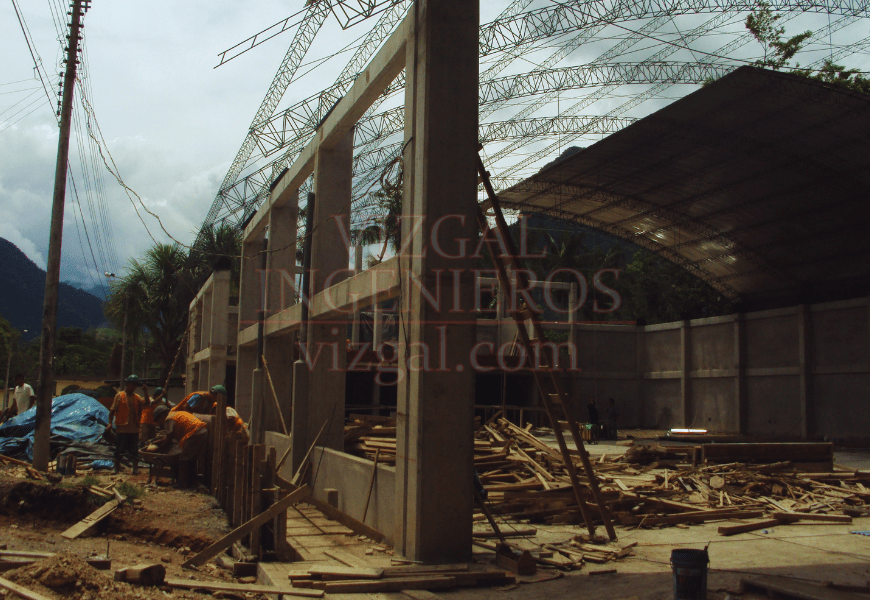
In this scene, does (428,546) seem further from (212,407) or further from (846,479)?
(846,479)

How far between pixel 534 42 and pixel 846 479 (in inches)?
970

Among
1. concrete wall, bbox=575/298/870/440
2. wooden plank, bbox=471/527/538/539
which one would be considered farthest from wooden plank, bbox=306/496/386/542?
concrete wall, bbox=575/298/870/440

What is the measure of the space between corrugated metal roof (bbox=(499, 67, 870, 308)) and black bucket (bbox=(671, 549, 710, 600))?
17.1 metres

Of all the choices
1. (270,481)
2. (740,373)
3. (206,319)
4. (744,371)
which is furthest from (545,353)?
(744,371)

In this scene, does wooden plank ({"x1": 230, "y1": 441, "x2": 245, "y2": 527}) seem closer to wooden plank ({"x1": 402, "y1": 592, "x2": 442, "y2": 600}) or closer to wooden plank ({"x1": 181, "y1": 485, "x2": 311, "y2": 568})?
wooden plank ({"x1": 181, "y1": 485, "x2": 311, "y2": 568})

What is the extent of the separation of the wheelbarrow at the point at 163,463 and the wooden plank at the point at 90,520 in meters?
3.25

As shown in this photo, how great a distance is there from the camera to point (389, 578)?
22.5ft

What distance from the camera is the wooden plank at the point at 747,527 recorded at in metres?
9.71

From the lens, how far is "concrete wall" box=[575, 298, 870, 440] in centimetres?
2711

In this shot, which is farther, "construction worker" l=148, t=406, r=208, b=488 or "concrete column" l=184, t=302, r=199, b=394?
"concrete column" l=184, t=302, r=199, b=394

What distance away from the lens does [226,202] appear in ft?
148

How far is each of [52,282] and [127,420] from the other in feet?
9.98

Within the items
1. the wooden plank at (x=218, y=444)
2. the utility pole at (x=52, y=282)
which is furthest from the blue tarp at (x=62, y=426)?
the wooden plank at (x=218, y=444)

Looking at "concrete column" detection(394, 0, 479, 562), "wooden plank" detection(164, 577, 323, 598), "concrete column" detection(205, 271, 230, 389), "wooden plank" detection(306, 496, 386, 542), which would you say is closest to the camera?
"wooden plank" detection(164, 577, 323, 598)
